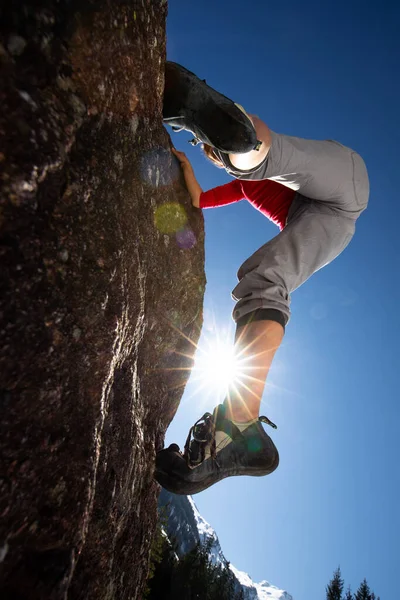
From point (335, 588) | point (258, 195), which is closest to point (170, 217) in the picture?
point (258, 195)

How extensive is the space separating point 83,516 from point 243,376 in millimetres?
1367

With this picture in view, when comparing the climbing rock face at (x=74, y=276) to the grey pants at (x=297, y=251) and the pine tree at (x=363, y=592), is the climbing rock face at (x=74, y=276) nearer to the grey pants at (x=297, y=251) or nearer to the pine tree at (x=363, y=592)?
the grey pants at (x=297, y=251)

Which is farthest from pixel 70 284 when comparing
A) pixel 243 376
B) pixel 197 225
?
pixel 197 225

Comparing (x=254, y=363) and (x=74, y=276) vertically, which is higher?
(x=254, y=363)

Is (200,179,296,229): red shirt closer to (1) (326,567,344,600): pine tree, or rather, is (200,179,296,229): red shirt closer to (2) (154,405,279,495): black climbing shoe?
(2) (154,405,279,495): black climbing shoe

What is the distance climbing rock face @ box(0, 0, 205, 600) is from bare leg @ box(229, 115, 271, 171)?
0.63m

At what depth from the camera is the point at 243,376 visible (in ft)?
8.16

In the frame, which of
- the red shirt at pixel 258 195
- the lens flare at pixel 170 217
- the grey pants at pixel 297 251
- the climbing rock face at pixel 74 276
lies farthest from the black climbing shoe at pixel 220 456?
the red shirt at pixel 258 195

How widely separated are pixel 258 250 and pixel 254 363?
0.95 meters

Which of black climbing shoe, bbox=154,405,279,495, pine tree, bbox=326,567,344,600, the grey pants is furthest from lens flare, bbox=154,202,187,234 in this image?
pine tree, bbox=326,567,344,600

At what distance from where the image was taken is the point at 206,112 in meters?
2.31

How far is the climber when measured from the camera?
2.37 meters

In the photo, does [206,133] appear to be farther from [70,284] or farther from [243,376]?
[243,376]

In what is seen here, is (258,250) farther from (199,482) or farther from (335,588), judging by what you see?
(335,588)
